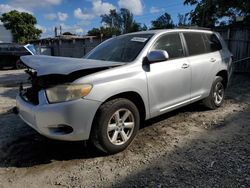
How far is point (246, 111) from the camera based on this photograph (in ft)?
18.2

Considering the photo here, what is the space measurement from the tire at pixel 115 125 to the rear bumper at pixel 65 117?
0.40 ft

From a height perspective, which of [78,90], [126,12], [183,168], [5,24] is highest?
[126,12]

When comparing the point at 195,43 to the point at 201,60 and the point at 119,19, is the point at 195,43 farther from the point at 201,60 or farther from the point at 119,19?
the point at 119,19

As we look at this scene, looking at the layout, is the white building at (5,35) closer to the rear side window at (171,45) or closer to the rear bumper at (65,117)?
the rear side window at (171,45)

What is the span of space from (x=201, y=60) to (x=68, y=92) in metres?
2.84

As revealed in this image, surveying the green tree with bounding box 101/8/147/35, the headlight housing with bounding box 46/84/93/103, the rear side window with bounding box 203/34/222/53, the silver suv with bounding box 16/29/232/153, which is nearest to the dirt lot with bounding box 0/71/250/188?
the silver suv with bounding box 16/29/232/153

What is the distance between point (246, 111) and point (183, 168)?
117 inches

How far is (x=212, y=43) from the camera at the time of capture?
18.2 feet

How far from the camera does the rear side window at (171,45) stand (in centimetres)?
439

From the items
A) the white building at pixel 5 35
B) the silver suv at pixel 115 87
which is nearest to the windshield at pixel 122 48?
the silver suv at pixel 115 87

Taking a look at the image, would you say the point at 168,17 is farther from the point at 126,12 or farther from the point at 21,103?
the point at 21,103

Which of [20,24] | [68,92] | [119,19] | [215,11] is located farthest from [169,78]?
[119,19]

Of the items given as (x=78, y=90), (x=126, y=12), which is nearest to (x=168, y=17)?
(x=126, y=12)

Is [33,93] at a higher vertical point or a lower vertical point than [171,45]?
lower
